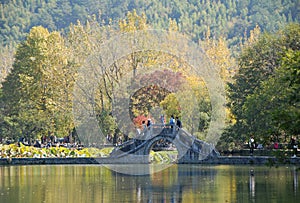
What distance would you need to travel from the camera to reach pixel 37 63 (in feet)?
218

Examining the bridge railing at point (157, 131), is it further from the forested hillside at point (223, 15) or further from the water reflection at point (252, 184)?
the forested hillside at point (223, 15)

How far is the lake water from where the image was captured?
29891 millimetres

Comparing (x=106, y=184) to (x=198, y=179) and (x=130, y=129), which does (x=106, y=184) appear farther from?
(x=130, y=129)

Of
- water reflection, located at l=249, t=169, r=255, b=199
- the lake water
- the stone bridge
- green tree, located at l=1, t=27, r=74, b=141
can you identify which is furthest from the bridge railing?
water reflection, located at l=249, t=169, r=255, b=199

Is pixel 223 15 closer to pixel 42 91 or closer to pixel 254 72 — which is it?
pixel 42 91

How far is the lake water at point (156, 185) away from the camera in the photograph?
98.1 feet

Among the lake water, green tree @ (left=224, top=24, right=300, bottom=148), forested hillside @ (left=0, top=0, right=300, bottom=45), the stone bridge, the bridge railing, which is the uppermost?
forested hillside @ (left=0, top=0, right=300, bottom=45)

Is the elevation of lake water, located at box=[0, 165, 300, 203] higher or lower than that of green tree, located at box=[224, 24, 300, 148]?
lower

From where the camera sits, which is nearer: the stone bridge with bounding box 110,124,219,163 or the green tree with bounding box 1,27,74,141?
the stone bridge with bounding box 110,124,219,163

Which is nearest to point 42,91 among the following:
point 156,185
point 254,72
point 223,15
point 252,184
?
point 254,72

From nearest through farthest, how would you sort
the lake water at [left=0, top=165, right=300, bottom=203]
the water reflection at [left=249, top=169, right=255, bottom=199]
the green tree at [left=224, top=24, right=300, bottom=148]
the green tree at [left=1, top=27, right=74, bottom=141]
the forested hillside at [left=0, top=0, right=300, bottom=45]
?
1. the lake water at [left=0, top=165, right=300, bottom=203]
2. the water reflection at [left=249, top=169, right=255, bottom=199]
3. the green tree at [left=224, top=24, right=300, bottom=148]
4. the green tree at [left=1, top=27, right=74, bottom=141]
5. the forested hillside at [left=0, top=0, right=300, bottom=45]

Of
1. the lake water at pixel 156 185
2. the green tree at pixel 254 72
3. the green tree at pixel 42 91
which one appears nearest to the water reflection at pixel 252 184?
the lake water at pixel 156 185

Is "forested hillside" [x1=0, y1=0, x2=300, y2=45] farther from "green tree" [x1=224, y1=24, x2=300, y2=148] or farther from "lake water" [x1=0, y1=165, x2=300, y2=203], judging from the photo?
"lake water" [x1=0, y1=165, x2=300, y2=203]

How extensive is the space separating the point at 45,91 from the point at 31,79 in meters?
1.36
